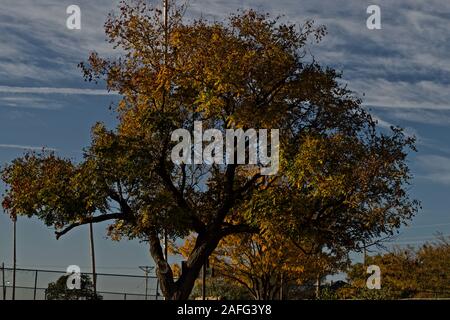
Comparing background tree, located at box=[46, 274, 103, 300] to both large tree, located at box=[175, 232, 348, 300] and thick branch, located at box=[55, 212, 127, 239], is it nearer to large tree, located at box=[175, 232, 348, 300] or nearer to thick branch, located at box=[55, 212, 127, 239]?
large tree, located at box=[175, 232, 348, 300]

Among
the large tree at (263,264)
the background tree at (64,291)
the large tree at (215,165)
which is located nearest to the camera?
the large tree at (215,165)

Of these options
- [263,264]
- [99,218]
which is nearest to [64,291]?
[263,264]

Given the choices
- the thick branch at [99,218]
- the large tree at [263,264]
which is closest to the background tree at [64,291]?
the large tree at [263,264]

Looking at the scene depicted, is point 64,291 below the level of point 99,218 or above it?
below

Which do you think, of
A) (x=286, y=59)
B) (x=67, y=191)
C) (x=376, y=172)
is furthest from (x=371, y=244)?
(x=67, y=191)

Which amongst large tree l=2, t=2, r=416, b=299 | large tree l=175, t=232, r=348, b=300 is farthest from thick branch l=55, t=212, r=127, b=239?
large tree l=175, t=232, r=348, b=300

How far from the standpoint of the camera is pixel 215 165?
33000mm

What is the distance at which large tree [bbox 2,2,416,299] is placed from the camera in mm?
29750

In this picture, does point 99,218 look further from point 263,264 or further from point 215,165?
point 263,264

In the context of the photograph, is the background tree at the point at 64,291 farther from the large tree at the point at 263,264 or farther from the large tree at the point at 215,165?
the large tree at the point at 215,165

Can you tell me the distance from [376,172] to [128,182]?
386 inches

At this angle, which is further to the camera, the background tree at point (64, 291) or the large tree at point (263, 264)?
the background tree at point (64, 291)

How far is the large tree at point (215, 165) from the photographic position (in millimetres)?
29750
